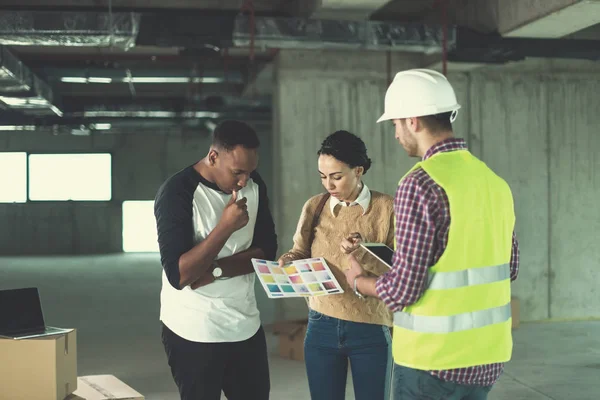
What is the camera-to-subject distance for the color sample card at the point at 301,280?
245cm

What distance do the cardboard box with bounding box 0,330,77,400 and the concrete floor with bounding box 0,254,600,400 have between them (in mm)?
1949

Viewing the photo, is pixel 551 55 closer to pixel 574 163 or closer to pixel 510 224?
pixel 574 163

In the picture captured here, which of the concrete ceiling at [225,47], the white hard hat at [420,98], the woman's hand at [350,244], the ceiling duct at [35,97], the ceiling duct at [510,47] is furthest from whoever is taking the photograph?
the ceiling duct at [35,97]

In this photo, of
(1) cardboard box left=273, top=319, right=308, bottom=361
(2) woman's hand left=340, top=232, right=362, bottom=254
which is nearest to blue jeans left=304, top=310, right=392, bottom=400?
(2) woman's hand left=340, top=232, right=362, bottom=254

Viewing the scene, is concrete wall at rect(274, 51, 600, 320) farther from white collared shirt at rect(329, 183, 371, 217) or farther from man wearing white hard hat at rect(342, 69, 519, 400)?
man wearing white hard hat at rect(342, 69, 519, 400)

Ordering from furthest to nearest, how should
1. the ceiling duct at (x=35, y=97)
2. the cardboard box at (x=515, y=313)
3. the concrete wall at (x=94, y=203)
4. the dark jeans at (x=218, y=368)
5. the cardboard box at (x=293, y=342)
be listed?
the concrete wall at (x=94, y=203) < the ceiling duct at (x=35, y=97) < the cardboard box at (x=515, y=313) < the cardboard box at (x=293, y=342) < the dark jeans at (x=218, y=368)

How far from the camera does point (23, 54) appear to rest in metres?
8.86

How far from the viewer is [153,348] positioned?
6156mm

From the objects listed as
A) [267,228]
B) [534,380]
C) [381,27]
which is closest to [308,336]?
[267,228]

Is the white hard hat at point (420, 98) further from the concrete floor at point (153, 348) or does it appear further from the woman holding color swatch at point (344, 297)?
the concrete floor at point (153, 348)

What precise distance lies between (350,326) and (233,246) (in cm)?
45

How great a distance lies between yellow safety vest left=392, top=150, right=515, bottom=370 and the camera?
5.75 ft

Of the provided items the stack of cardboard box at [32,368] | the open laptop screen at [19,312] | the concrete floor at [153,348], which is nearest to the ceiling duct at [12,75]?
the concrete floor at [153,348]

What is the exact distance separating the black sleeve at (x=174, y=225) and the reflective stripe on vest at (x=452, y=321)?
2.31ft
